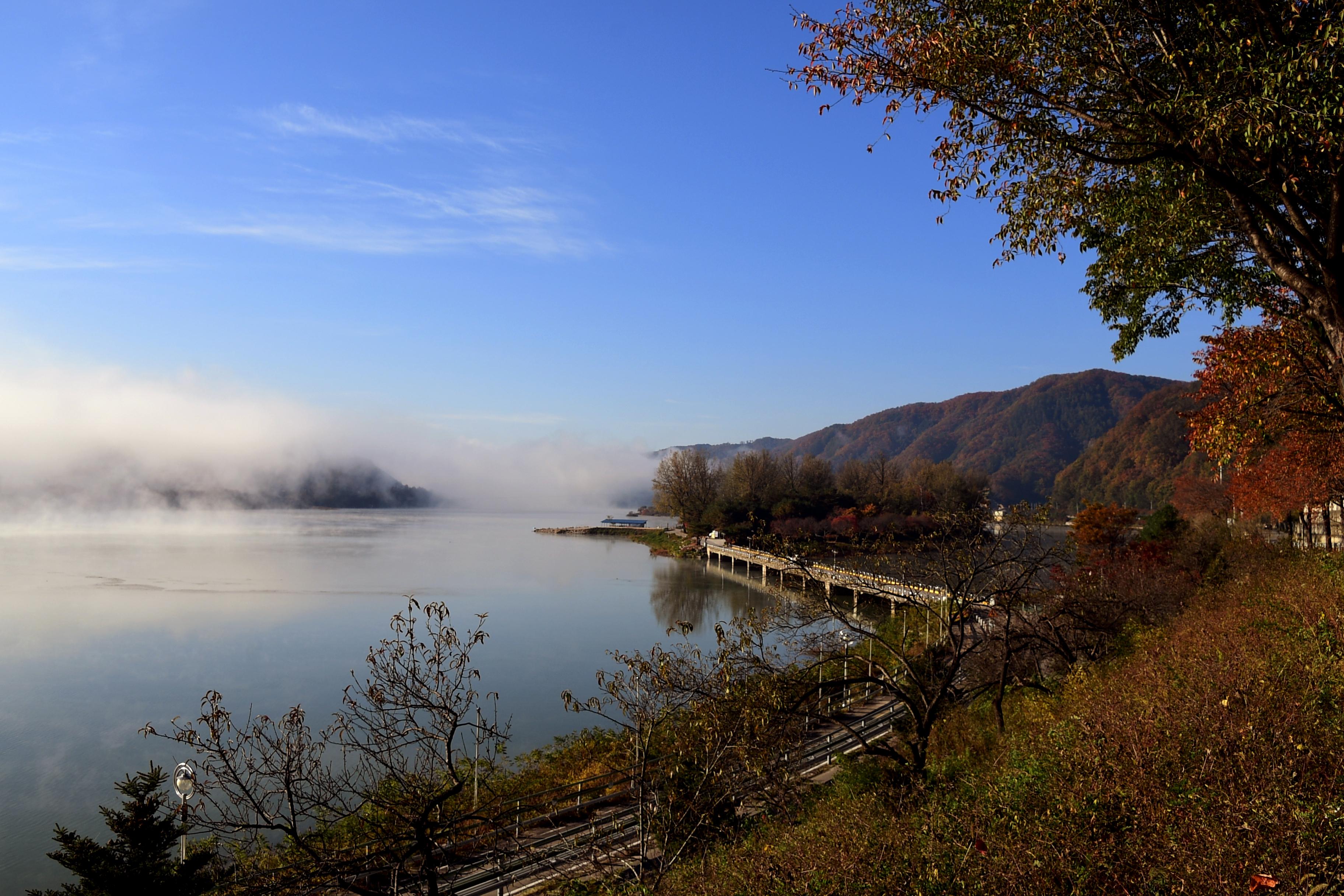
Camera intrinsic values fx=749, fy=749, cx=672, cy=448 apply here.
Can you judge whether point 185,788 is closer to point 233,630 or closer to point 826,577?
point 826,577

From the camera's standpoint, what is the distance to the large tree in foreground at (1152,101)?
5.93m

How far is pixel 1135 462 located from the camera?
96062mm

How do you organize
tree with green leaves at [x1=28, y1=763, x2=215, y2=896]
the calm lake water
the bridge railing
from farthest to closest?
the calm lake water < the bridge railing < tree with green leaves at [x1=28, y1=763, x2=215, y2=896]

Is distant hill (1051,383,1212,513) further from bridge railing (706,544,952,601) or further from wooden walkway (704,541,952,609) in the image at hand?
bridge railing (706,544,952,601)

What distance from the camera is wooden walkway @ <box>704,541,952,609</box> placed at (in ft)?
42.9

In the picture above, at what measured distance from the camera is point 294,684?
21906 mm

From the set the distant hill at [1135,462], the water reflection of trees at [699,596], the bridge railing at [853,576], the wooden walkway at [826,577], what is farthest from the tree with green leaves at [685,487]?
the bridge railing at [853,576]

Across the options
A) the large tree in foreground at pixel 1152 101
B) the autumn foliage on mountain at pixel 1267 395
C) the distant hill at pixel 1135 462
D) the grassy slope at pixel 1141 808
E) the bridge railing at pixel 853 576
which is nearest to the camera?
the grassy slope at pixel 1141 808

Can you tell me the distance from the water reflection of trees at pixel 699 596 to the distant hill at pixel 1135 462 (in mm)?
44154

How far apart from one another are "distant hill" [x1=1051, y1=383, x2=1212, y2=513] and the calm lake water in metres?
55.9

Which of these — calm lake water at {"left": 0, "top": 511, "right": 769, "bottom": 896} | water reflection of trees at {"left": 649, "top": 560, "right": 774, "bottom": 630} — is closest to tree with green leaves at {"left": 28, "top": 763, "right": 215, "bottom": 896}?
calm lake water at {"left": 0, "top": 511, "right": 769, "bottom": 896}

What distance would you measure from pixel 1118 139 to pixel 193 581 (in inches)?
1918

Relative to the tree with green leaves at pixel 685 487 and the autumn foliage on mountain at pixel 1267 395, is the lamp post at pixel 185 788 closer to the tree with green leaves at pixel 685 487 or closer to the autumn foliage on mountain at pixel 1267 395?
the autumn foliage on mountain at pixel 1267 395

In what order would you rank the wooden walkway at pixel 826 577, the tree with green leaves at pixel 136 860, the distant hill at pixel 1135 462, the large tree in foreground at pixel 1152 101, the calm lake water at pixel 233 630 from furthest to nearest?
the distant hill at pixel 1135 462 < the calm lake water at pixel 233 630 < the wooden walkway at pixel 826 577 < the tree with green leaves at pixel 136 860 < the large tree in foreground at pixel 1152 101
